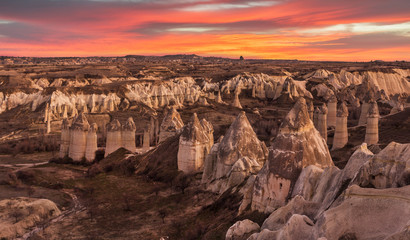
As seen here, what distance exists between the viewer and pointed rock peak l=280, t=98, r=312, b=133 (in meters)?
18.1

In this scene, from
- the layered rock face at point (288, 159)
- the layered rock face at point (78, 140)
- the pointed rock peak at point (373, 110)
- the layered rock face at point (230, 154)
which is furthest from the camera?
the layered rock face at point (78, 140)

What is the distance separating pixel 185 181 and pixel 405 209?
22.0 metres

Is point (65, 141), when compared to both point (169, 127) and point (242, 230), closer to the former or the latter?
point (169, 127)

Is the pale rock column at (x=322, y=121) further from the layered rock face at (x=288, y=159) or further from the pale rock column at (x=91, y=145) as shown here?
the layered rock face at (x=288, y=159)

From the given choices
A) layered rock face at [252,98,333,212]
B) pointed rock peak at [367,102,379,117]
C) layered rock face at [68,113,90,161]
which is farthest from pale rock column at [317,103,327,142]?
layered rock face at [252,98,333,212]

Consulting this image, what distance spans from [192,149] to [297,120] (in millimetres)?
15266

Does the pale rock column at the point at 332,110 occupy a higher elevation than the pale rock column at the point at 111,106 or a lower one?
higher

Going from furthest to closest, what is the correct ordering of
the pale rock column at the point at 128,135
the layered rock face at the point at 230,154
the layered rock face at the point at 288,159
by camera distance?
the pale rock column at the point at 128,135, the layered rock face at the point at 230,154, the layered rock face at the point at 288,159

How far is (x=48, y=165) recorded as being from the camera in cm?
4369

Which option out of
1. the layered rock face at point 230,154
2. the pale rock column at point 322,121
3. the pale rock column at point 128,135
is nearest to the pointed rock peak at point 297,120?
the layered rock face at point 230,154

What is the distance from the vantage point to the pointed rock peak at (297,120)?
18094mm

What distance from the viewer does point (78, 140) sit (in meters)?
44.2

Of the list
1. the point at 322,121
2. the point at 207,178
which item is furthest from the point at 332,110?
the point at 207,178

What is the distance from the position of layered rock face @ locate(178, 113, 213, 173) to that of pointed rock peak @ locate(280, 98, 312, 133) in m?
14.8
